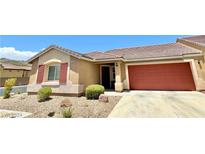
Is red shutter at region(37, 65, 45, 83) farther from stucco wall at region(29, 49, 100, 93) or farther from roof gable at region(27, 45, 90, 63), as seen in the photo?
roof gable at region(27, 45, 90, 63)

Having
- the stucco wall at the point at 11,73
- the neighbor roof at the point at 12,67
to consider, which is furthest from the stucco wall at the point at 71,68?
the stucco wall at the point at 11,73

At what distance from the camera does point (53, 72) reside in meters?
12.0

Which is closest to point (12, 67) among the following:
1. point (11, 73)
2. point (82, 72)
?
point (11, 73)

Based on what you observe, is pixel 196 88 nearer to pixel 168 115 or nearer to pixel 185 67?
pixel 185 67

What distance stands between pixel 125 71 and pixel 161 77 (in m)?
3.57

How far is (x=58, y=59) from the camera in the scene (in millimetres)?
11555

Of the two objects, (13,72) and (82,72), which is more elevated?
(13,72)

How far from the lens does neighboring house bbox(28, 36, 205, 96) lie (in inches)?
436

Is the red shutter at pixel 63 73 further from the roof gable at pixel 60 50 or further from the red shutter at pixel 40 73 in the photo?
the red shutter at pixel 40 73

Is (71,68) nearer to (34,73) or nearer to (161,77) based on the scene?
(34,73)

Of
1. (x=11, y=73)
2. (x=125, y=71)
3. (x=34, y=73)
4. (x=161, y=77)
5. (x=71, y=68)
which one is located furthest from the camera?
(x=11, y=73)

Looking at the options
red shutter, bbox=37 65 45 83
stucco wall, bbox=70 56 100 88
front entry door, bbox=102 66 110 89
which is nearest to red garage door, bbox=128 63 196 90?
front entry door, bbox=102 66 110 89
